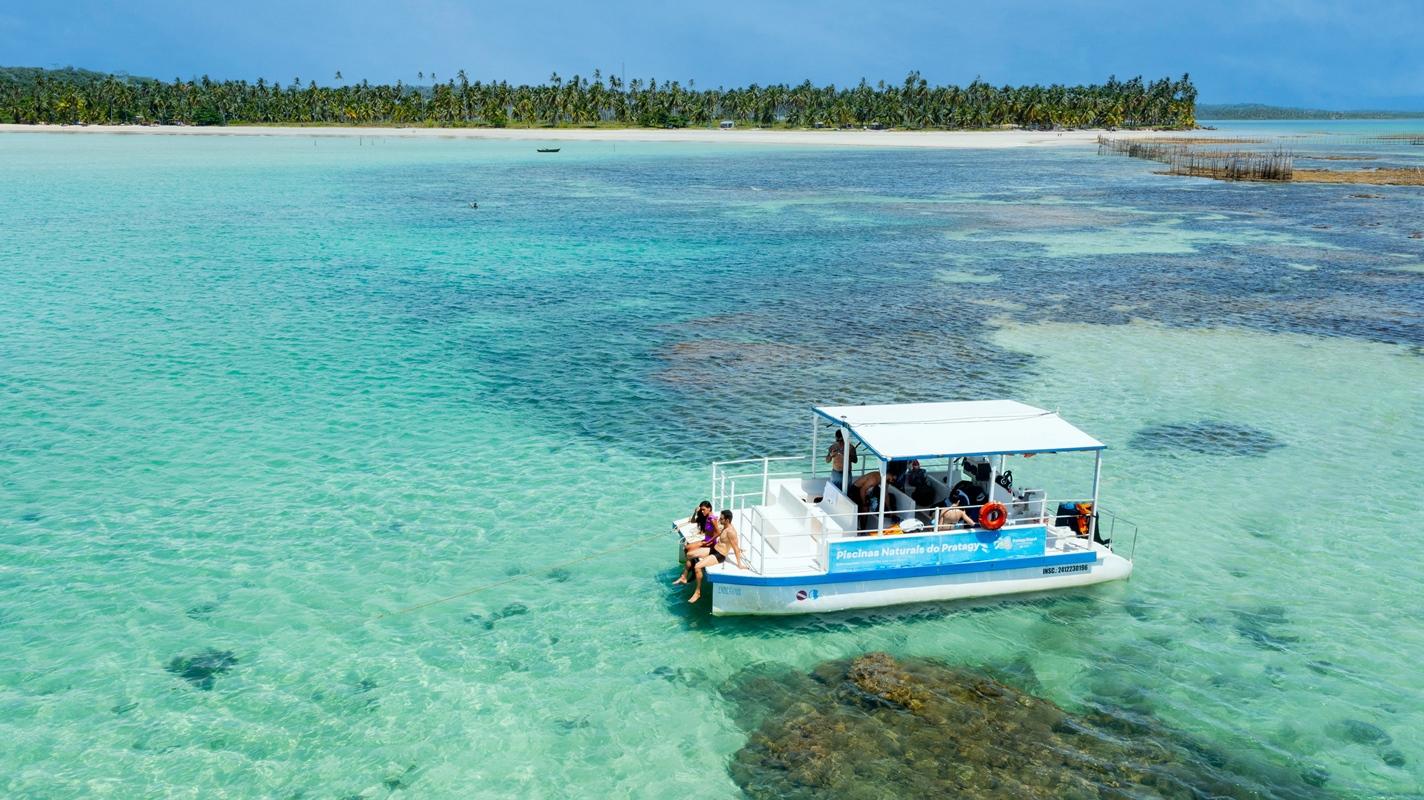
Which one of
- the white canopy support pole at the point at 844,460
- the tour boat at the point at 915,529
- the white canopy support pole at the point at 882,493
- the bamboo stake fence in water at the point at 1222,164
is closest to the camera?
the white canopy support pole at the point at 882,493

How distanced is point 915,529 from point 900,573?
32.0 inches

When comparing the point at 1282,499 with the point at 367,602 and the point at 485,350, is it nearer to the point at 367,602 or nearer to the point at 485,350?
the point at 367,602

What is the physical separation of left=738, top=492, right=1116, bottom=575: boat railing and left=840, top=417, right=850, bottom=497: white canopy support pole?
1.98ft

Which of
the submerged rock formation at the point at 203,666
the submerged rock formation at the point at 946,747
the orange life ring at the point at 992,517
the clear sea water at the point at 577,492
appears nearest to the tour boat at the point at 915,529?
the orange life ring at the point at 992,517

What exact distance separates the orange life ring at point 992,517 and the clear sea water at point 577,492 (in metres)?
1.63

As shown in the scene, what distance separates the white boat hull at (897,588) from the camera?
17.0 meters

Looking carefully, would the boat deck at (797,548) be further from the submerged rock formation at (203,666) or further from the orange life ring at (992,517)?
the submerged rock formation at (203,666)

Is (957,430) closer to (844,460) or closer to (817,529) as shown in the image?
(844,460)

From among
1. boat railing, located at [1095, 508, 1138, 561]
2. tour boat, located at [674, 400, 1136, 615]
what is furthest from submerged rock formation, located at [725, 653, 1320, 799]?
boat railing, located at [1095, 508, 1138, 561]

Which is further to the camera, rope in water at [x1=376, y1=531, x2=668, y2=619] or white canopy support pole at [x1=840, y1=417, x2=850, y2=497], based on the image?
white canopy support pole at [x1=840, y1=417, x2=850, y2=497]

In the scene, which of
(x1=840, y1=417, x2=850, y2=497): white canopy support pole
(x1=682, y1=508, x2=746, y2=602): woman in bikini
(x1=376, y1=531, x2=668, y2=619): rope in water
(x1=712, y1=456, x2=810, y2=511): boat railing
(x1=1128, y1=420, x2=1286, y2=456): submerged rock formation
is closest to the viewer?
(x1=682, y1=508, x2=746, y2=602): woman in bikini

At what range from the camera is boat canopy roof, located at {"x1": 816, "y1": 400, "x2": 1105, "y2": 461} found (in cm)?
1745

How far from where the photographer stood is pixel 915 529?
17547mm

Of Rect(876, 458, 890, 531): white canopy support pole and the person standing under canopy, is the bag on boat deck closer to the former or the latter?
Rect(876, 458, 890, 531): white canopy support pole
